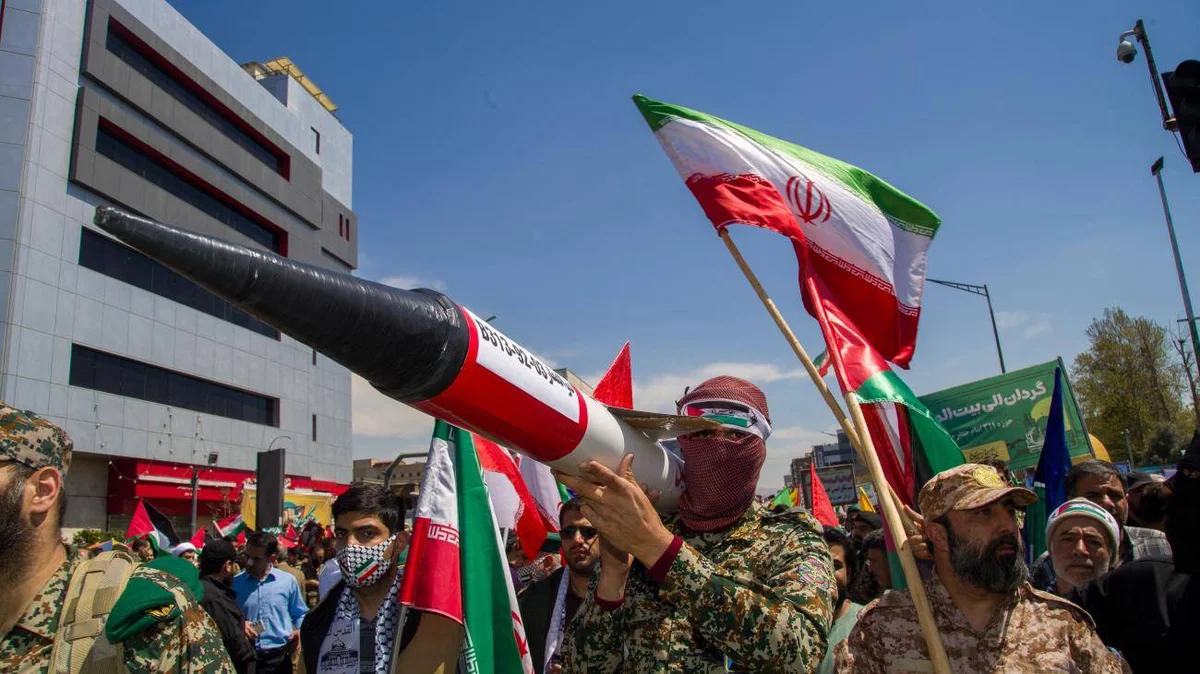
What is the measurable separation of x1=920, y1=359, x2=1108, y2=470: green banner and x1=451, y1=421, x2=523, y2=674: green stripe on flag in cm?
582

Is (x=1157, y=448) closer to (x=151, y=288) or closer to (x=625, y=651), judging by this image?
(x=625, y=651)

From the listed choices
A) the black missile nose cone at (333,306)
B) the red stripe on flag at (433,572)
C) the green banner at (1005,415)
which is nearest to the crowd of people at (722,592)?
the red stripe on flag at (433,572)

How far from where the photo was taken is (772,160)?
3.91 m

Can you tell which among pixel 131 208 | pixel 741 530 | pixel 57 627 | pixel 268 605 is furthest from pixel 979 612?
pixel 131 208

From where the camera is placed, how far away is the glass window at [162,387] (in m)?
28.5

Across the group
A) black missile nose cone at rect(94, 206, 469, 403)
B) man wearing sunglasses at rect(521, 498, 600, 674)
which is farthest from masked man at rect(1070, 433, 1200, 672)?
black missile nose cone at rect(94, 206, 469, 403)

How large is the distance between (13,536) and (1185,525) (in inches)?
165

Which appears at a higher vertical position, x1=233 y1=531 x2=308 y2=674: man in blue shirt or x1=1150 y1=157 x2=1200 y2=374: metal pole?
x1=1150 y1=157 x2=1200 y2=374: metal pole

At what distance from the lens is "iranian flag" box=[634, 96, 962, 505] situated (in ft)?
11.6

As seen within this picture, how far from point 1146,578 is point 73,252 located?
32.7 m

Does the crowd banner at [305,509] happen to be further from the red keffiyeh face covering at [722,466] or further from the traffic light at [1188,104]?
the traffic light at [1188,104]

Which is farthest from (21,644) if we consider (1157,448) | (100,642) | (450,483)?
(1157,448)

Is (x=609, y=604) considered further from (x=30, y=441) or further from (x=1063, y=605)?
(x=30, y=441)

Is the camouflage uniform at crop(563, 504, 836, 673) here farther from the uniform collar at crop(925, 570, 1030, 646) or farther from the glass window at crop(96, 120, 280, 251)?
the glass window at crop(96, 120, 280, 251)
